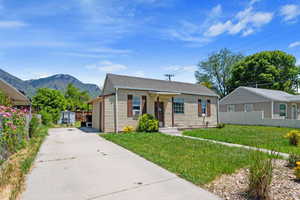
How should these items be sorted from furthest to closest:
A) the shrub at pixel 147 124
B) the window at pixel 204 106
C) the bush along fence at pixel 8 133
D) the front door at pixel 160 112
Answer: the window at pixel 204 106 → the front door at pixel 160 112 → the shrub at pixel 147 124 → the bush along fence at pixel 8 133

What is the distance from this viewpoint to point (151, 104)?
41.7 ft

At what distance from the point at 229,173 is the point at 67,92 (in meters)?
35.4

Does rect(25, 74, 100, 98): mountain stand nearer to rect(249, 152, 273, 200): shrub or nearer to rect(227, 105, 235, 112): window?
rect(227, 105, 235, 112): window

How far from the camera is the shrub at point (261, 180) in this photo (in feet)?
8.87

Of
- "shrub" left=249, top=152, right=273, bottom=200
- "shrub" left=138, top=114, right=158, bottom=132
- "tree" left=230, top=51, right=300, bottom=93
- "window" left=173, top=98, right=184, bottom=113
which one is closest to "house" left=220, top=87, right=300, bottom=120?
"window" left=173, top=98, right=184, bottom=113

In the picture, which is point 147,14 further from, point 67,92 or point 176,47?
point 67,92

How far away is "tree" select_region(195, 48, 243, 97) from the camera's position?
37.8 metres

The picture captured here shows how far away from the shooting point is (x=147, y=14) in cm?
905

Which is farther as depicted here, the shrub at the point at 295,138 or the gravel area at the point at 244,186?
the shrub at the point at 295,138

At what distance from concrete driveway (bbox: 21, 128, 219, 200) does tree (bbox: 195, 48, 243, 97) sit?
1408 inches

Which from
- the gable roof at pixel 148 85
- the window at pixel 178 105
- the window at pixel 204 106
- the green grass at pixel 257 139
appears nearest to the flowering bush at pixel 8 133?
the gable roof at pixel 148 85

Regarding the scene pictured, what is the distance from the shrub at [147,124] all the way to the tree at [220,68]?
28.8 m

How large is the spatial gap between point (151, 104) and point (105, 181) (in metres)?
9.37

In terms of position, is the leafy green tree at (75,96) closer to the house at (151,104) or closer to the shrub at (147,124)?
the house at (151,104)
